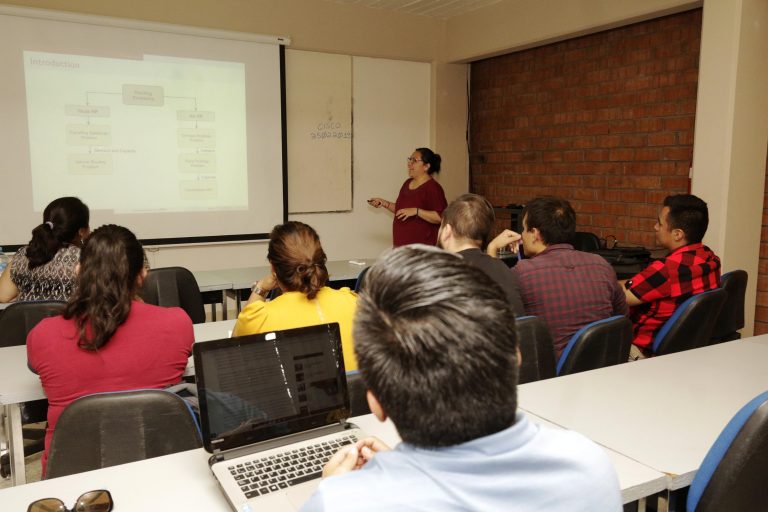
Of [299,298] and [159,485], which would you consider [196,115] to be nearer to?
[299,298]

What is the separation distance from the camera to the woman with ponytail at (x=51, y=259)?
2.77 m

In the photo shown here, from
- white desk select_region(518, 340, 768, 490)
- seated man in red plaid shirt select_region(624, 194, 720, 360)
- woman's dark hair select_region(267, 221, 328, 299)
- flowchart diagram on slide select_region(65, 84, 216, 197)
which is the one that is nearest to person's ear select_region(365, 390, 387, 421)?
white desk select_region(518, 340, 768, 490)

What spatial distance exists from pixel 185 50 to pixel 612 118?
3.37 m

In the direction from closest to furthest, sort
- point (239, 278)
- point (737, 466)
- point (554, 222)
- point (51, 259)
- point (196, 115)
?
point (737, 466), point (554, 222), point (51, 259), point (239, 278), point (196, 115)

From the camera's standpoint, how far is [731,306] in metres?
3.10

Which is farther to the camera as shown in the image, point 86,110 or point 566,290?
point 86,110

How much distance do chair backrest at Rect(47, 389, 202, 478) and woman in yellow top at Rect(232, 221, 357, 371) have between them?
462 millimetres

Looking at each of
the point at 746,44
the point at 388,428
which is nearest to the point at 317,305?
the point at 388,428

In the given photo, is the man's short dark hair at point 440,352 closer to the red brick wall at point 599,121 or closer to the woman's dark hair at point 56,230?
the woman's dark hair at point 56,230

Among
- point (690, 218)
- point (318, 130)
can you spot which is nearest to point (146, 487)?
point (690, 218)

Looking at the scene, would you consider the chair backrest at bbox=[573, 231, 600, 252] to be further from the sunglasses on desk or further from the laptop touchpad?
the sunglasses on desk

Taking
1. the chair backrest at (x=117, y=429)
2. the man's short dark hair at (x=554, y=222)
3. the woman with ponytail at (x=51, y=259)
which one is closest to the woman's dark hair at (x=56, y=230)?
the woman with ponytail at (x=51, y=259)

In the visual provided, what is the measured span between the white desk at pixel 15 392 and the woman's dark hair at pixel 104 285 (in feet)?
1.16

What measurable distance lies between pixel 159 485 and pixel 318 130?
4597 mm
